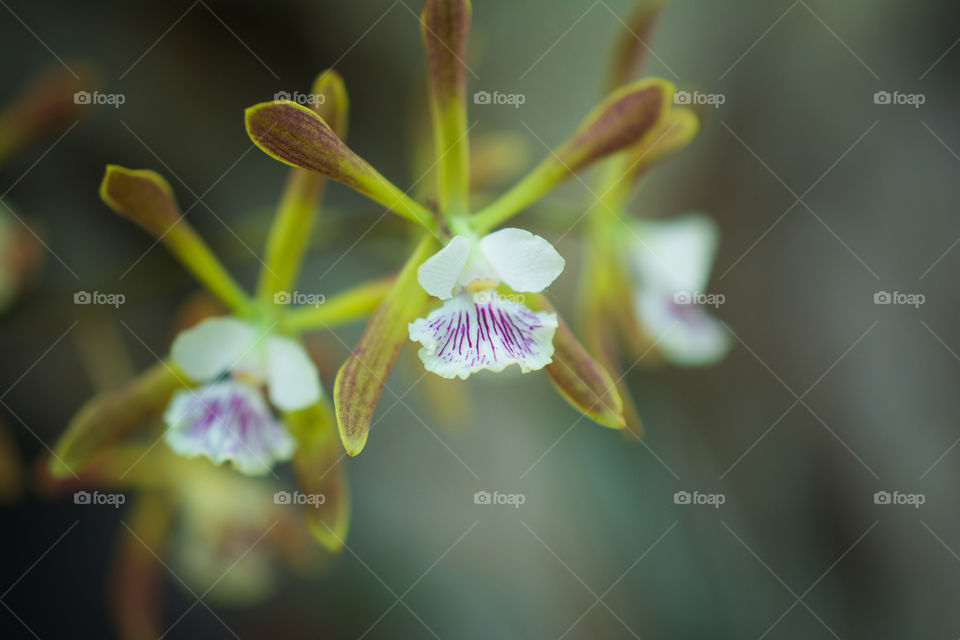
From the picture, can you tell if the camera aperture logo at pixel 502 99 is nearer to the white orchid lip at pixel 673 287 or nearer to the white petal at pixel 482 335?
the white orchid lip at pixel 673 287

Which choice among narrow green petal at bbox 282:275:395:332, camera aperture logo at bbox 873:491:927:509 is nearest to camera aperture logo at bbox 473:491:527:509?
camera aperture logo at bbox 873:491:927:509

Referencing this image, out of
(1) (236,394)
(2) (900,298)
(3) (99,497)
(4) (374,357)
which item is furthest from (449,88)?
(2) (900,298)

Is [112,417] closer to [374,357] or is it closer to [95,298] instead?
[95,298]

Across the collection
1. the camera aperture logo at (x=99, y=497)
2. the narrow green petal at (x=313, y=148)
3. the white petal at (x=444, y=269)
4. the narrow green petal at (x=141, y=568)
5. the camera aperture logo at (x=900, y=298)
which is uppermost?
the camera aperture logo at (x=900, y=298)

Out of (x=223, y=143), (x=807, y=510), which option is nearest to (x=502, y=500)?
(x=807, y=510)

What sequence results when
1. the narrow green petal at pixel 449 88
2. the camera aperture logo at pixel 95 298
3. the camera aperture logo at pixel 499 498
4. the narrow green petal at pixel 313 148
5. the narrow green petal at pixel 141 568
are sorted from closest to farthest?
1. the narrow green petal at pixel 313 148
2. the narrow green petal at pixel 449 88
3. the camera aperture logo at pixel 95 298
4. the narrow green petal at pixel 141 568
5. the camera aperture logo at pixel 499 498

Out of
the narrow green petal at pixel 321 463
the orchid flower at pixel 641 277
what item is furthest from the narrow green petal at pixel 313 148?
the orchid flower at pixel 641 277
